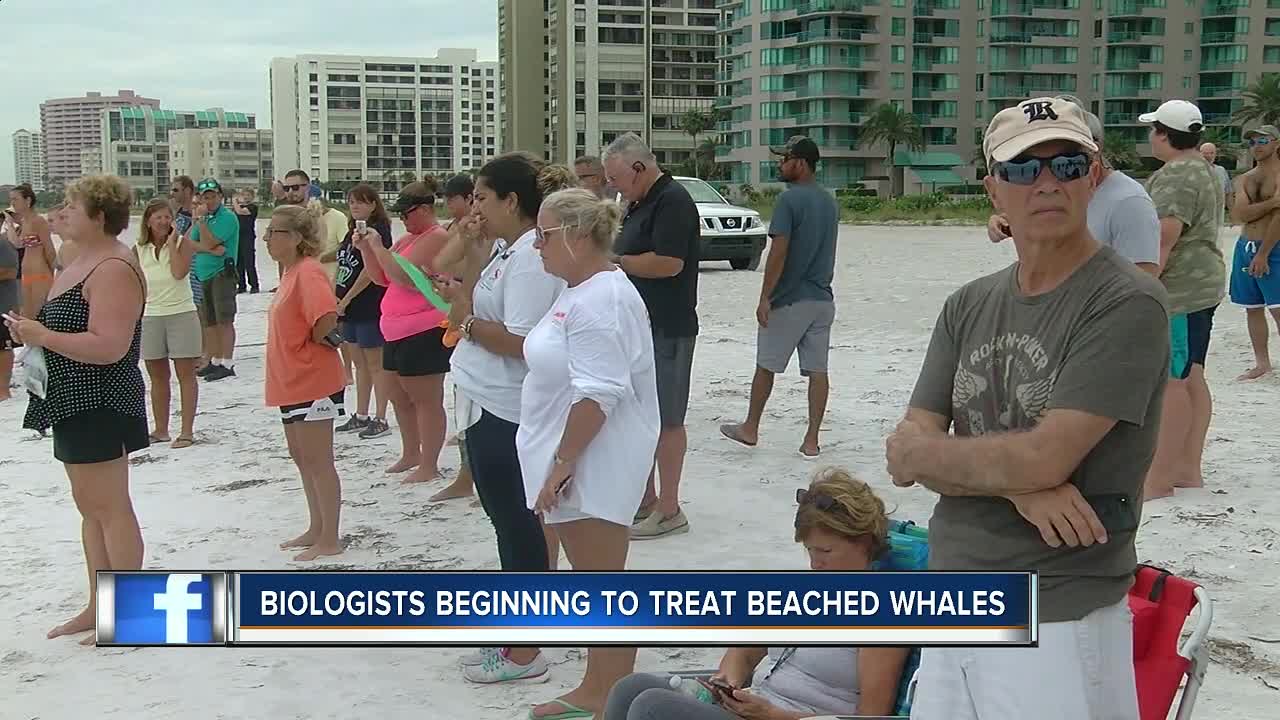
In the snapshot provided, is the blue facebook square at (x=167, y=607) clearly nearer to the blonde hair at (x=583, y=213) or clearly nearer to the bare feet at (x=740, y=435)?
the blonde hair at (x=583, y=213)

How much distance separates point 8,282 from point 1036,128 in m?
10.1

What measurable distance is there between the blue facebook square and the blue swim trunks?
7728mm

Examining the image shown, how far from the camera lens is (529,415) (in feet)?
11.5

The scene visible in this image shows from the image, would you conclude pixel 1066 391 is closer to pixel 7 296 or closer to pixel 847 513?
pixel 847 513

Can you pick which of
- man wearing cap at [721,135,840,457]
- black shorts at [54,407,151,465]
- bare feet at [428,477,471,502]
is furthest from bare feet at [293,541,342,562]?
man wearing cap at [721,135,840,457]

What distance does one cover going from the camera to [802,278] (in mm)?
6902

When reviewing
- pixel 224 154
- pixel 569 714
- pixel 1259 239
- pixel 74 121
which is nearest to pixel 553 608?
pixel 569 714

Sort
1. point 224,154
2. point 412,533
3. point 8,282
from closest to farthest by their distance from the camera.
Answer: point 412,533 < point 8,282 < point 224,154

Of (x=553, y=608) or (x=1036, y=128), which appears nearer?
(x=1036, y=128)

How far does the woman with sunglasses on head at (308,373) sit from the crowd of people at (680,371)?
0.6 inches

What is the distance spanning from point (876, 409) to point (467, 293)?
477 cm

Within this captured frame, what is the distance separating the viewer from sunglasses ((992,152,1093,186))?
6.47ft

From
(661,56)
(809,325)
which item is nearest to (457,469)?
(809,325)

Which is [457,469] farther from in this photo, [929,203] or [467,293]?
[929,203]
